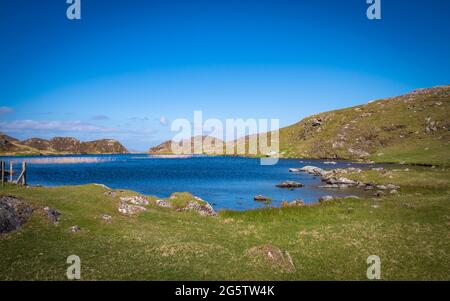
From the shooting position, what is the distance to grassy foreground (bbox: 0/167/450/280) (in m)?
25.6

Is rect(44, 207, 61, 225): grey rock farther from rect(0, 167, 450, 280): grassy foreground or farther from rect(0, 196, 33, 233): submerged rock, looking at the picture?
rect(0, 196, 33, 233): submerged rock

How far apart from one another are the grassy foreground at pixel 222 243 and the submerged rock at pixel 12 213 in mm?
1013

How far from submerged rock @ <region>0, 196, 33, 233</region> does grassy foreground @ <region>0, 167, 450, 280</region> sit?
1013mm

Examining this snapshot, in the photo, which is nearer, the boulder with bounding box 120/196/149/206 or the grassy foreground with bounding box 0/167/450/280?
the grassy foreground with bounding box 0/167/450/280

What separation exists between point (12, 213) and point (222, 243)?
71.5 ft

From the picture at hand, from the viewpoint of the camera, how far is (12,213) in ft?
110

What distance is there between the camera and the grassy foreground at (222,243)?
25.6m

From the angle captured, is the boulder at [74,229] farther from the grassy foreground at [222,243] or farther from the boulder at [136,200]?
the boulder at [136,200]

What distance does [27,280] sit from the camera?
74.7 feet

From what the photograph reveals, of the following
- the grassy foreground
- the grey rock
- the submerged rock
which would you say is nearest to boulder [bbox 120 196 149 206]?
the grassy foreground

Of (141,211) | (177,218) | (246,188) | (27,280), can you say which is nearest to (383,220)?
(177,218)

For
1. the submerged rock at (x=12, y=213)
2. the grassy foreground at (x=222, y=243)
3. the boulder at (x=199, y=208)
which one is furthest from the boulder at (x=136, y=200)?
the submerged rock at (x=12, y=213)

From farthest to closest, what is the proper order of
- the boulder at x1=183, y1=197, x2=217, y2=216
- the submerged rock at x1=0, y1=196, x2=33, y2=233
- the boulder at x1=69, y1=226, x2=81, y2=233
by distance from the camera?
the boulder at x1=183, y1=197, x2=217, y2=216 → the boulder at x1=69, y1=226, x2=81, y2=233 → the submerged rock at x1=0, y1=196, x2=33, y2=233
